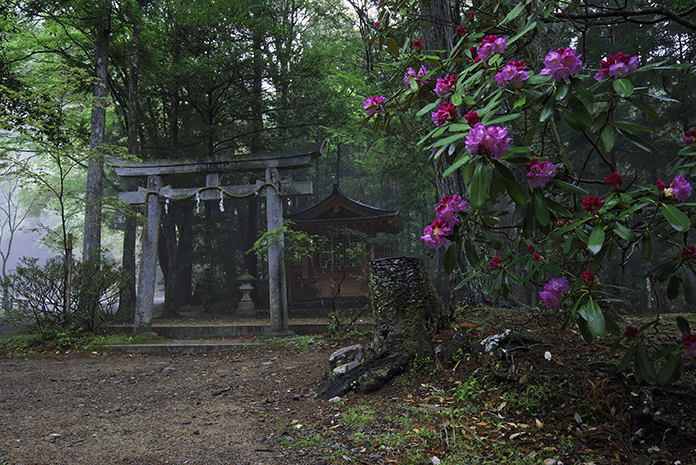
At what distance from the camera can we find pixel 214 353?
7039mm

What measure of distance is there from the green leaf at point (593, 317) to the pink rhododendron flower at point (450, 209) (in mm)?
665

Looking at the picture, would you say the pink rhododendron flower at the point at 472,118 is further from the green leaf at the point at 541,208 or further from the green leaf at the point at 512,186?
the green leaf at the point at 541,208

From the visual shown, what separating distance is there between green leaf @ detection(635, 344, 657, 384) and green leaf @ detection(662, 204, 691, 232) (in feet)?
2.26

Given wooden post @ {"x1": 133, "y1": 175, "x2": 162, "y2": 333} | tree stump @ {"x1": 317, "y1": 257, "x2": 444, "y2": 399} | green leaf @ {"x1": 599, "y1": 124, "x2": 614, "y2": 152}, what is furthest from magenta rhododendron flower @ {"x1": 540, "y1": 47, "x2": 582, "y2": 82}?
wooden post @ {"x1": 133, "y1": 175, "x2": 162, "y2": 333}

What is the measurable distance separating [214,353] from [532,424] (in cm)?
579

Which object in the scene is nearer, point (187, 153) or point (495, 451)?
point (495, 451)

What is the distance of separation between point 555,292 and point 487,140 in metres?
1.05

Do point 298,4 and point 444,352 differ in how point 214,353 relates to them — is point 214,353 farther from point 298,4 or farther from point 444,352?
point 298,4

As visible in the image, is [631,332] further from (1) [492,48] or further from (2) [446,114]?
(1) [492,48]

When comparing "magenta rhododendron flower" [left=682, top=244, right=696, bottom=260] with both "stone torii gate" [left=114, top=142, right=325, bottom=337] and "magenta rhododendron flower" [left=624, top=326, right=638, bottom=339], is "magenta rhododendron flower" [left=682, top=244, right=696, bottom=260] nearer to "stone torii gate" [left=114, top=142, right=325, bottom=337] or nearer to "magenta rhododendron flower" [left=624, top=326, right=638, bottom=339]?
"magenta rhododendron flower" [left=624, top=326, right=638, bottom=339]

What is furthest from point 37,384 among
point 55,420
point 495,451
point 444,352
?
point 495,451

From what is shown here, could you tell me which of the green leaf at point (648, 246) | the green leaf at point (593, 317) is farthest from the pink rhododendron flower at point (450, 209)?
the green leaf at point (648, 246)

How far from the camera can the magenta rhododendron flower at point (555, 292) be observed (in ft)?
7.04

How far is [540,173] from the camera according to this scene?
1867mm
